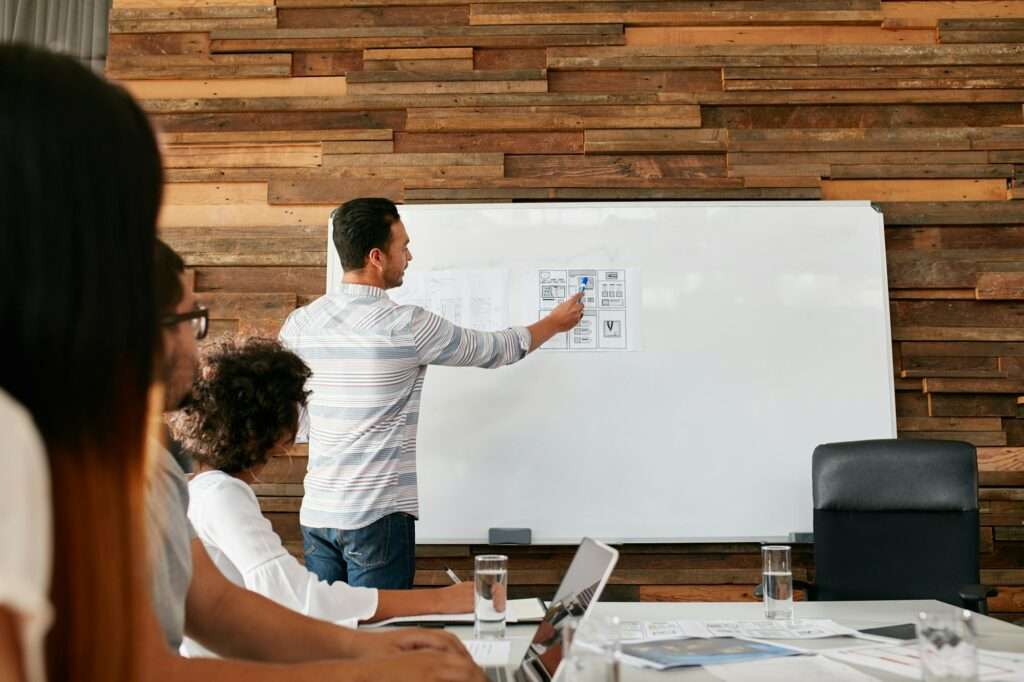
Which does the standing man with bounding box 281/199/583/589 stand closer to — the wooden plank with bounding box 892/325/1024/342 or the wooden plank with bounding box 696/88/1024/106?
the wooden plank with bounding box 696/88/1024/106

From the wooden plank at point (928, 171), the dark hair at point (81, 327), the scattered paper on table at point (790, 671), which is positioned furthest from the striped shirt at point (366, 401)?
the dark hair at point (81, 327)

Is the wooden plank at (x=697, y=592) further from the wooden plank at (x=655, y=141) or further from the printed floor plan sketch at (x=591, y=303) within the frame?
the wooden plank at (x=655, y=141)

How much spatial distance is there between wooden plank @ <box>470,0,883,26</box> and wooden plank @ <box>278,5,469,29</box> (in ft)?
0.24

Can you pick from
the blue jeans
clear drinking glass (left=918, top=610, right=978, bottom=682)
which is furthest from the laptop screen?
the blue jeans

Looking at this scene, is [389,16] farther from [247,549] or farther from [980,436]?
[980,436]

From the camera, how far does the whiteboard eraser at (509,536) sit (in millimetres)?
3152

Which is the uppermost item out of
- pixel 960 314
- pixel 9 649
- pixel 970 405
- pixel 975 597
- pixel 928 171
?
pixel 928 171

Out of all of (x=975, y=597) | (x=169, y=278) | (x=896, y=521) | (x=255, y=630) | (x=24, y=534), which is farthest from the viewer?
(x=896, y=521)

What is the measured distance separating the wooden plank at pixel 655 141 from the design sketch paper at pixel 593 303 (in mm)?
478

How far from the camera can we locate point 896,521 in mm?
2688

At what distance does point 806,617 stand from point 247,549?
1.07 metres

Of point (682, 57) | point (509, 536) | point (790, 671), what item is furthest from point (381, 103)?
point (790, 671)

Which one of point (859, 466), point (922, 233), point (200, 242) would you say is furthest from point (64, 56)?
point (922, 233)

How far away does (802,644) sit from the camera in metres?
1.51
